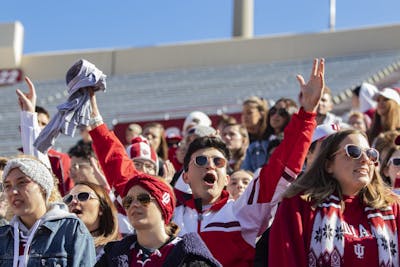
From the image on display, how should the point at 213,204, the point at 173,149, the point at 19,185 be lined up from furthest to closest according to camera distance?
the point at 173,149 < the point at 213,204 < the point at 19,185

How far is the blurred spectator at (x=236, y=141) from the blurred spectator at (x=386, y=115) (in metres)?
0.95

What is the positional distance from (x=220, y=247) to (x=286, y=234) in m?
0.61

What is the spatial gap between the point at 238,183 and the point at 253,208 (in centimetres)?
97

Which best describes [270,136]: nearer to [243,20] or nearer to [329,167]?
[329,167]

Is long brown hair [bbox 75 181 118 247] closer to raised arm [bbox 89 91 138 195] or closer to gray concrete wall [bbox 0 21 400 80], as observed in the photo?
raised arm [bbox 89 91 138 195]

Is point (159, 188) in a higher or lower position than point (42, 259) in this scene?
higher

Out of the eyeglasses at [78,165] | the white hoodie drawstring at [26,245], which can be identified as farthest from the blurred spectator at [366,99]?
the white hoodie drawstring at [26,245]

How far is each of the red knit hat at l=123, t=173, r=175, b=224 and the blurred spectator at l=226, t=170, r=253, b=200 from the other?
1489 mm

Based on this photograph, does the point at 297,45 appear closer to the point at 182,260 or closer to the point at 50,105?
the point at 50,105

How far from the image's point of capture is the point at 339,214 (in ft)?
13.7

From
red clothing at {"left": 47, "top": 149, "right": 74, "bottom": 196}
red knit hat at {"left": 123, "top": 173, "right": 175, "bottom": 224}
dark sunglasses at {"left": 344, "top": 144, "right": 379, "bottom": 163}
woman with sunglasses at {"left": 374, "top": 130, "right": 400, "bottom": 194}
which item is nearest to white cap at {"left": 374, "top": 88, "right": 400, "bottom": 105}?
woman with sunglasses at {"left": 374, "top": 130, "right": 400, "bottom": 194}

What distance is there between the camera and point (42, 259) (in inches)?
161

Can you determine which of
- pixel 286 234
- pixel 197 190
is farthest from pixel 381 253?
pixel 197 190

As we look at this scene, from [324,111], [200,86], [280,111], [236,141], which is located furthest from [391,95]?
[200,86]
